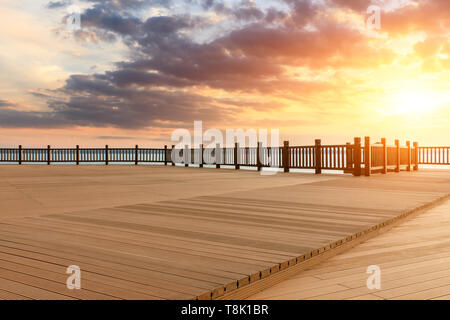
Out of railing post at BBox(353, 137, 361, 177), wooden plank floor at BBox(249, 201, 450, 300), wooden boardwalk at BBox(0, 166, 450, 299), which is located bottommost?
wooden plank floor at BBox(249, 201, 450, 300)

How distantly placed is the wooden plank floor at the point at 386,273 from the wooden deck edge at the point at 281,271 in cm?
5

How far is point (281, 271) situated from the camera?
10.0ft

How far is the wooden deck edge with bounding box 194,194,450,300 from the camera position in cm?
256

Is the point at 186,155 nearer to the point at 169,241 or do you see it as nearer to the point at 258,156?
the point at 258,156

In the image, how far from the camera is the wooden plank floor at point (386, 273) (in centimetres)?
274

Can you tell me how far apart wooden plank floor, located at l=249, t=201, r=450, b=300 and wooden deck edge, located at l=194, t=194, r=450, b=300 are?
5 cm
